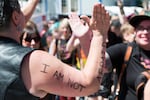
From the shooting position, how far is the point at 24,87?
197cm

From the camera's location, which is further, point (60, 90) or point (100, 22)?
point (100, 22)

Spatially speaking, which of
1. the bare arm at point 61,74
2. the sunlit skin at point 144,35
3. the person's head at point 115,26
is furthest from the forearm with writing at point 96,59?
the person's head at point 115,26

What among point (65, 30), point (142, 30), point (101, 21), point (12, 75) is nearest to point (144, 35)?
point (142, 30)

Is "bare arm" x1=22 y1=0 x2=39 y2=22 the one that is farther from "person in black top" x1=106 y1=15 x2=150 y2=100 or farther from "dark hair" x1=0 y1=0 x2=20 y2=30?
"person in black top" x1=106 y1=15 x2=150 y2=100

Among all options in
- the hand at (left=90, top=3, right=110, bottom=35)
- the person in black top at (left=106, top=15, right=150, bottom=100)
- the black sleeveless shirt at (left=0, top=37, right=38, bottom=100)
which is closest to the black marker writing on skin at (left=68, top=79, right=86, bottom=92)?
the black sleeveless shirt at (left=0, top=37, right=38, bottom=100)

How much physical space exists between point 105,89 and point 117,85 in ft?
3.89

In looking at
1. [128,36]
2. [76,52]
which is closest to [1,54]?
[128,36]

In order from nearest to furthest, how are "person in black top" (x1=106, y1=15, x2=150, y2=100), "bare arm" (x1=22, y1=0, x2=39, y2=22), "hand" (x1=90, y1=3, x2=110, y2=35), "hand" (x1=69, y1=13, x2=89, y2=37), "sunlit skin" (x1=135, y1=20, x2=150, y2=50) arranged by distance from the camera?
"hand" (x1=90, y1=3, x2=110, y2=35) < "hand" (x1=69, y1=13, x2=89, y2=37) < "bare arm" (x1=22, y1=0, x2=39, y2=22) < "person in black top" (x1=106, y1=15, x2=150, y2=100) < "sunlit skin" (x1=135, y1=20, x2=150, y2=50)

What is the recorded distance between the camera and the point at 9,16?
209cm

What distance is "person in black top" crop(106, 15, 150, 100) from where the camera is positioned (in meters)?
3.62

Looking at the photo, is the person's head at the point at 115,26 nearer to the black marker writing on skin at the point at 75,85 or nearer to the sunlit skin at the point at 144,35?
the sunlit skin at the point at 144,35

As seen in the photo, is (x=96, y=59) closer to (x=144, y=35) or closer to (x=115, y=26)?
(x=144, y=35)

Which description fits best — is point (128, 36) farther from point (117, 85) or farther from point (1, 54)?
point (1, 54)

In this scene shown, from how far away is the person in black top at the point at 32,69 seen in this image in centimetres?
197
